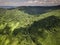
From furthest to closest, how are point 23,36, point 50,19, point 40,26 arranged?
point 50,19 → point 40,26 → point 23,36

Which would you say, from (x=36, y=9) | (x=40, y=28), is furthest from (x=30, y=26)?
(x=36, y=9)

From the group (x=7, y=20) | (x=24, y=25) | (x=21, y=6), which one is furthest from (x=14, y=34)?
→ (x=21, y=6)

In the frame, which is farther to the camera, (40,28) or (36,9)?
(36,9)

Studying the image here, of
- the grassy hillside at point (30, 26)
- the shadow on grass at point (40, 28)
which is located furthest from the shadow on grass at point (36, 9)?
the shadow on grass at point (40, 28)

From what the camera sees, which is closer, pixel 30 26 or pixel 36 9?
pixel 30 26

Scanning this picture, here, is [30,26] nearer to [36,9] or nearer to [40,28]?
[40,28]

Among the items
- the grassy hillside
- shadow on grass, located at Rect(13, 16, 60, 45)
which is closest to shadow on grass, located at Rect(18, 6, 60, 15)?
the grassy hillside

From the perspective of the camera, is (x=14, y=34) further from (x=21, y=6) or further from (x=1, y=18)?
(x=21, y=6)

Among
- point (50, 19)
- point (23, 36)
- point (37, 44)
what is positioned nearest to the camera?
point (37, 44)
